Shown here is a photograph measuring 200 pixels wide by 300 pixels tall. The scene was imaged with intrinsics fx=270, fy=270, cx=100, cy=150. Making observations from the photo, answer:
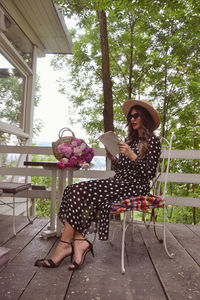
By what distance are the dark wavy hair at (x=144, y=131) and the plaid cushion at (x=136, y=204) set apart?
14.7 inches

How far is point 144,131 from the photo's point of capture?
2.42 metres

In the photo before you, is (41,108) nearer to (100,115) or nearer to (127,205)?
(100,115)

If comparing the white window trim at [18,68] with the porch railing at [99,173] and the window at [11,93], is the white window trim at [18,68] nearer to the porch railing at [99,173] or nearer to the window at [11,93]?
the window at [11,93]

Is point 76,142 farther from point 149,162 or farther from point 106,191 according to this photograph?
point 149,162

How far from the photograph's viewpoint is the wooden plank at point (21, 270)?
157 centimetres

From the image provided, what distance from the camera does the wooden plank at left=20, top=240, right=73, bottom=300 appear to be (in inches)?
60.3

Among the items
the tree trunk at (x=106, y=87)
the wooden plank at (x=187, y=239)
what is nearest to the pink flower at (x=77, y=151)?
the wooden plank at (x=187, y=239)

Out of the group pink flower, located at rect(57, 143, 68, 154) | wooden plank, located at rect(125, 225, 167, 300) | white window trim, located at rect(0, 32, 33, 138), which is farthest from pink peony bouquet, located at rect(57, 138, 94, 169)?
white window trim, located at rect(0, 32, 33, 138)

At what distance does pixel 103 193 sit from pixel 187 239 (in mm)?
1252

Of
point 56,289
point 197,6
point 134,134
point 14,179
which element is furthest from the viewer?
point 14,179

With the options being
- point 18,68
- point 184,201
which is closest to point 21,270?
point 184,201

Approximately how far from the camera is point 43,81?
54.0ft

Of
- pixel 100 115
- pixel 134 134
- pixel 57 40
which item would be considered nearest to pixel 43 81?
pixel 100 115

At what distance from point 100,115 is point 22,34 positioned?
5.48 m
